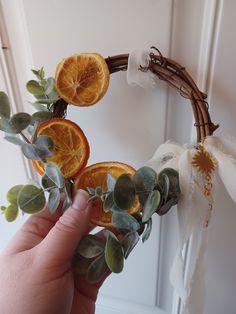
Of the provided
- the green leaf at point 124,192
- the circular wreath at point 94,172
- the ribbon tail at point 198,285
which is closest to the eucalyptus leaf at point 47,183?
the circular wreath at point 94,172

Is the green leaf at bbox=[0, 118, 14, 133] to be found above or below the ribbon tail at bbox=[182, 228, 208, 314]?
above

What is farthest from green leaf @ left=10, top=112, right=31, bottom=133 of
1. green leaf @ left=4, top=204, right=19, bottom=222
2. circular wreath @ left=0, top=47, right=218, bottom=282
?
green leaf @ left=4, top=204, right=19, bottom=222

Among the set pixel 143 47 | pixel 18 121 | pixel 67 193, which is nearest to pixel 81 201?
pixel 67 193

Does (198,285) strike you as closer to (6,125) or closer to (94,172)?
(94,172)

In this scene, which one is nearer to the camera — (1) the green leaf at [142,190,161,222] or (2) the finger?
(1) the green leaf at [142,190,161,222]

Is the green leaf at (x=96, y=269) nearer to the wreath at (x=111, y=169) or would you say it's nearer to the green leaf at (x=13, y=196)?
the wreath at (x=111, y=169)

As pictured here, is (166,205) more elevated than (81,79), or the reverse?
(81,79)

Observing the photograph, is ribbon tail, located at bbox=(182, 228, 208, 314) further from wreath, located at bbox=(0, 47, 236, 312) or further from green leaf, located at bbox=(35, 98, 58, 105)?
green leaf, located at bbox=(35, 98, 58, 105)

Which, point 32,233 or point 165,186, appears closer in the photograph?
point 165,186
